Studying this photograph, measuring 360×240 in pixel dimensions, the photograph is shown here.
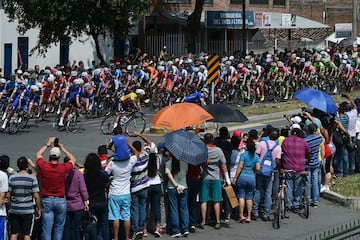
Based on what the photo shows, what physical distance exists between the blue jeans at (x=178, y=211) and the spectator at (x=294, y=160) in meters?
2.45

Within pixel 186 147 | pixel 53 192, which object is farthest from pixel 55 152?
pixel 186 147

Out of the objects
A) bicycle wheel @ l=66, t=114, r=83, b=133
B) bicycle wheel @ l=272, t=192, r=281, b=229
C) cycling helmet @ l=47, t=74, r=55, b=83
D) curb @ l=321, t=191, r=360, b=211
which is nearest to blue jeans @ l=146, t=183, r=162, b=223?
bicycle wheel @ l=272, t=192, r=281, b=229

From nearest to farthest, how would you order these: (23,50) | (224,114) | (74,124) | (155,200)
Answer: (155,200), (224,114), (74,124), (23,50)

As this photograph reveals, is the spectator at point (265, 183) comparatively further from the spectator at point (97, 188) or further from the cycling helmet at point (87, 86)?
the cycling helmet at point (87, 86)

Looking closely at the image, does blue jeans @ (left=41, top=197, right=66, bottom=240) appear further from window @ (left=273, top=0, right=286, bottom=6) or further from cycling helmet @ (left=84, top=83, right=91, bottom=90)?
window @ (left=273, top=0, right=286, bottom=6)

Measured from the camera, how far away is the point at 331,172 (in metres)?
17.3

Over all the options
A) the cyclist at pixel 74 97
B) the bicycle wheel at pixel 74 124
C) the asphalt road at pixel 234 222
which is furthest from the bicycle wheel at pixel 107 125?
the cyclist at pixel 74 97

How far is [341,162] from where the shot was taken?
18.2m

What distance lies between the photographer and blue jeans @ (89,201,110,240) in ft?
39.4

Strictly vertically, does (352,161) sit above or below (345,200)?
above

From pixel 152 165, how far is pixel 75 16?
2201 cm

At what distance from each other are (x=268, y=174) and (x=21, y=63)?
2941 cm

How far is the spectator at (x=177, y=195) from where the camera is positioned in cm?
1325

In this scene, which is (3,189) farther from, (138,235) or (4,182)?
(138,235)
